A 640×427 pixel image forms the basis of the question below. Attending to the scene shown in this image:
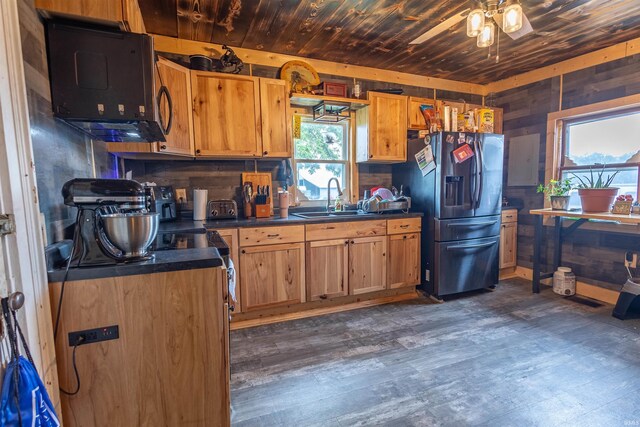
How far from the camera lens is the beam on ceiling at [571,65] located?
2.93 m

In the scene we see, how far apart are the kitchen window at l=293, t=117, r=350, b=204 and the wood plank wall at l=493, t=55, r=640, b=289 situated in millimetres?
2219

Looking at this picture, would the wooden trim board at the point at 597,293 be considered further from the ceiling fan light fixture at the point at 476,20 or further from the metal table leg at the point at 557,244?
the ceiling fan light fixture at the point at 476,20

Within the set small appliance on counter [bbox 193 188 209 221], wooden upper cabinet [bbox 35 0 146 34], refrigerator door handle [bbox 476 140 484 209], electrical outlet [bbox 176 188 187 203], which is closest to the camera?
wooden upper cabinet [bbox 35 0 146 34]

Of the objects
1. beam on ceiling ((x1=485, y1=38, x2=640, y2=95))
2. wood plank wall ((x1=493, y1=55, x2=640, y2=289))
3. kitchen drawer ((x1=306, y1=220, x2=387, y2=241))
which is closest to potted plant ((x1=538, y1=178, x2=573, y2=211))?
wood plank wall ((x1=493, y1=55, x2=640, y2=289))

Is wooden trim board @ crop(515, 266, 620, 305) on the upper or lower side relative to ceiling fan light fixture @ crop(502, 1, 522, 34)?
lower

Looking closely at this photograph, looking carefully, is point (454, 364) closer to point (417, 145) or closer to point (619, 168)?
point (417, 145)

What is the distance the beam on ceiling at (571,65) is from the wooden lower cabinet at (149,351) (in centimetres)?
409

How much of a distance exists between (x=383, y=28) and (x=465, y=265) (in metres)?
2.43

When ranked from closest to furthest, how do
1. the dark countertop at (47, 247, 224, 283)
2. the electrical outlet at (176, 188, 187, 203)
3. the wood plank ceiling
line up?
the dark countertop at (47, 247, 224, 283), the wood plank ceiling, the electrical outlet at (176, 188, 187, 203)

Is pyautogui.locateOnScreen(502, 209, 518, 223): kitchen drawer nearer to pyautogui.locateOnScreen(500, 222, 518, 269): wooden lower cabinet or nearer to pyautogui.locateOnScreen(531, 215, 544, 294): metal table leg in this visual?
pyautogui.locateOnScreen(500, 222, 518, 269): wooden lower cabinet

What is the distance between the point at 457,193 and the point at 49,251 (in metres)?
3.21

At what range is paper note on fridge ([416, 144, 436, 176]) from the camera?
3.18 metres

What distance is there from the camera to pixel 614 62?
3.02 meters

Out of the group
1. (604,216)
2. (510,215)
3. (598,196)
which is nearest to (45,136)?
(604,216)
